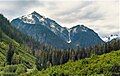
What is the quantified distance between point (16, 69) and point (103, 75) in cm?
9002

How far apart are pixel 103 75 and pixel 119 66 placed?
994 cm

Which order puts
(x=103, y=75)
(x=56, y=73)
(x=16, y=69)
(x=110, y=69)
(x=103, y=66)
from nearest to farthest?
(x=103, y=75) < (x=110, y=69) < (x=103, y=66) < (x=56, y=73) < (x=16, y=69)

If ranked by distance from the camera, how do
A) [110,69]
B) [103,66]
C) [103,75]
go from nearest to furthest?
[103,75], [110,69], [103,66]

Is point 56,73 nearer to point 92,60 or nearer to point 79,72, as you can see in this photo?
point 79,72

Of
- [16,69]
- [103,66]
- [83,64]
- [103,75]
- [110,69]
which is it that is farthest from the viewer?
[16,69]

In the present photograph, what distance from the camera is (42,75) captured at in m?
147

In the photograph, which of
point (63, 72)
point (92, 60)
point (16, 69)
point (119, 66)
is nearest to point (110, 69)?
point (119, 66)

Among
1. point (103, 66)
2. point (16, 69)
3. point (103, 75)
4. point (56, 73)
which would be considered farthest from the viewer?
point (16, 69)

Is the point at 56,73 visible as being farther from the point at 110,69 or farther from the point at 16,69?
the point at 16,69

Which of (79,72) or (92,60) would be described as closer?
(79,72)

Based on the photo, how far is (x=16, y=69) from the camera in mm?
194625

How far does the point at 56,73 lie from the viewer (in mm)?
140750

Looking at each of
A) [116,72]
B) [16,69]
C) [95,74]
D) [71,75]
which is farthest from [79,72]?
[16,69]

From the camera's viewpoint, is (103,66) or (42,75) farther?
(42,75)
